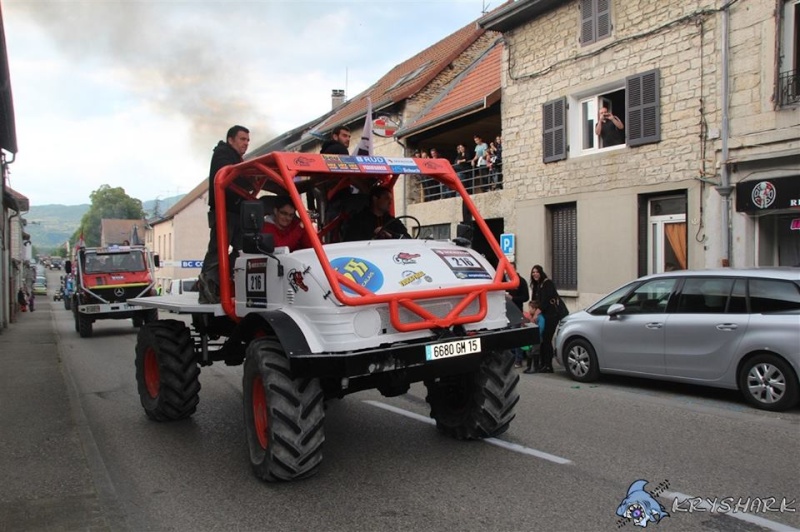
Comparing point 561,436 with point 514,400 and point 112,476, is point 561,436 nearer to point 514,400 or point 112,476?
point 514,400

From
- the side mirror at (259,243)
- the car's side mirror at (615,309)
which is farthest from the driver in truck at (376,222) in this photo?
the car's side mirror at (615,309)

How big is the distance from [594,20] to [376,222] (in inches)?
409

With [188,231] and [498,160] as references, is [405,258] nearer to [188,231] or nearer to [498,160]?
[498,160]

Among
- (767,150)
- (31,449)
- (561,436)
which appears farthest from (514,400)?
(767,150)

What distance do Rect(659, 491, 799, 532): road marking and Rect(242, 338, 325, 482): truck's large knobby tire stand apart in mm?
2474

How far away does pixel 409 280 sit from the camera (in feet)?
16.0

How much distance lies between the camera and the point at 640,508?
4309mm

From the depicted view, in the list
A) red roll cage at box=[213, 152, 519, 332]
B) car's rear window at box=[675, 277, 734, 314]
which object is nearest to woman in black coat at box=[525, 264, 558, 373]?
car's rear window at box=[675, 277, 734, 314]

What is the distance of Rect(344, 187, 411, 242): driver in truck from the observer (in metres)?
6.25

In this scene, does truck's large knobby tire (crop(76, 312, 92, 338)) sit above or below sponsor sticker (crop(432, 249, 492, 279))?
below

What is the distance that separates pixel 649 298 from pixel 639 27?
23.5 feet

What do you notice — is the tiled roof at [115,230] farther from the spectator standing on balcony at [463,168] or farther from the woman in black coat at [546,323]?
the woman in black coat at [546,323]

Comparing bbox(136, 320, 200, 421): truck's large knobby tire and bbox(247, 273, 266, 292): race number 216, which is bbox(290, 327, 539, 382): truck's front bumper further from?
bbox(136, 320, 200, 421): truck's large knobby tire

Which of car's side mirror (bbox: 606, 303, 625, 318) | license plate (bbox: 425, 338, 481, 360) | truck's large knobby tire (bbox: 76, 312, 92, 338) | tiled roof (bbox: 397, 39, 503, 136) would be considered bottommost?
truck's large knobby tire (bbox: 76, 312, 92, 338)
